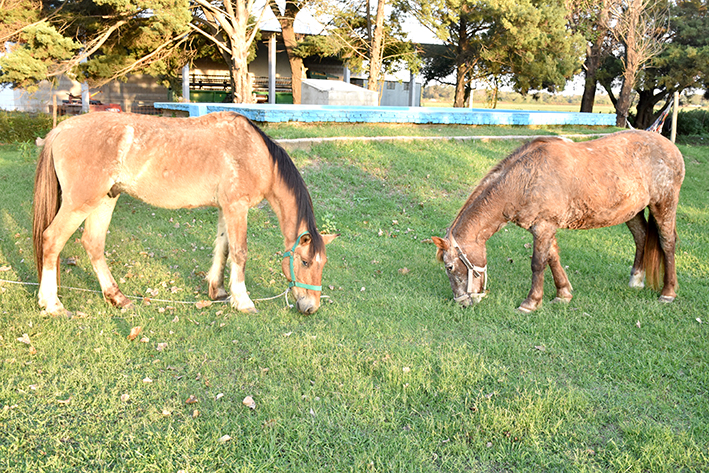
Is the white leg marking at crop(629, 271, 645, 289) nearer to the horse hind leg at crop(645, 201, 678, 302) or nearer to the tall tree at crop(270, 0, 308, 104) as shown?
the horse hind leg at crop(645, 201, 678, 302)

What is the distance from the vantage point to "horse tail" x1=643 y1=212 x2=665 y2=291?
238 inches

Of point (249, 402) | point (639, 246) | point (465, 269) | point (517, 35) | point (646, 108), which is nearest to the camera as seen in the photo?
point (249, 402)

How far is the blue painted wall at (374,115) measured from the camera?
48.0 feet

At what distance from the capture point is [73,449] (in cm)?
314

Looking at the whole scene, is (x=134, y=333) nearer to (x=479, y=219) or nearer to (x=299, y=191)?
(x=299, y=191)

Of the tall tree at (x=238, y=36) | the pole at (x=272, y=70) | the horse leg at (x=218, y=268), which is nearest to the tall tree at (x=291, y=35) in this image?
the pole at (x=272, y=70)

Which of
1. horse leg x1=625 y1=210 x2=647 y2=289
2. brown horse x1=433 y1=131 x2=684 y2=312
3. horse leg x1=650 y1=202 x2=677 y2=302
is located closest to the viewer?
brown horse x1=433 y1=131 x2=684 y2=312

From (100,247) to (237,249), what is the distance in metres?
1.51

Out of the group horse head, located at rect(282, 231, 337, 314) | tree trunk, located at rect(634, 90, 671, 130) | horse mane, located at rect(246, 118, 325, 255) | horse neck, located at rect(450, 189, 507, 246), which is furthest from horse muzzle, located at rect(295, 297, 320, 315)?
tree trunk, located at rect(634, 90, 671, 130)

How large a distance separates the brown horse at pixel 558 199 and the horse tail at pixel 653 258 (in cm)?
9

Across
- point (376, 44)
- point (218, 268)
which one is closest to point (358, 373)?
point (218, 268)

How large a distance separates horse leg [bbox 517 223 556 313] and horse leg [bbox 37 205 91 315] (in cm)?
479

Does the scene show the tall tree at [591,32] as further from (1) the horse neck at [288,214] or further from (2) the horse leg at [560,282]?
(1) the horse neck at [288,214]

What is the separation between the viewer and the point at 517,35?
2175 centimetres
